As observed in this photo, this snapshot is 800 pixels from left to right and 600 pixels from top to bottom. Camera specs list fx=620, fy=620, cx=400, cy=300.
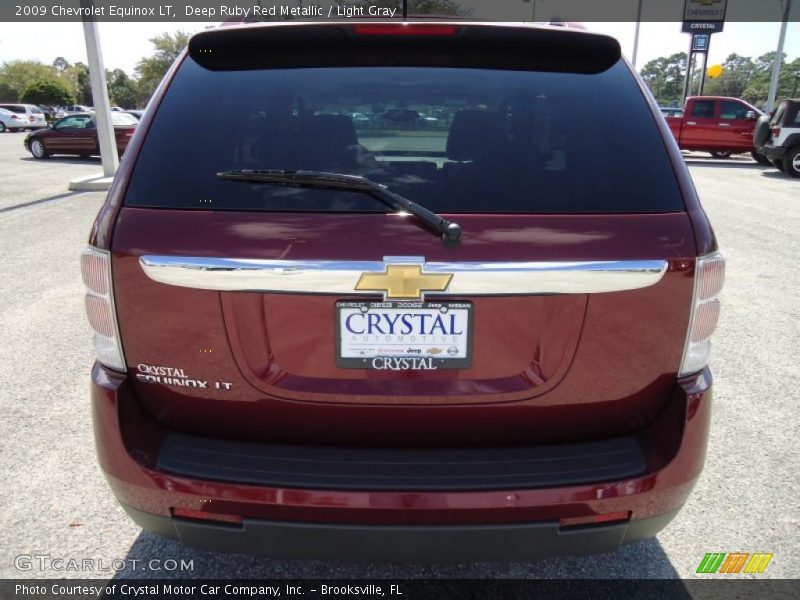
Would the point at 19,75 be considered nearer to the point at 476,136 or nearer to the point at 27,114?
the point at 27,114

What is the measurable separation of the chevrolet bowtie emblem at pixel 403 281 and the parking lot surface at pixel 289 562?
124 centimetres

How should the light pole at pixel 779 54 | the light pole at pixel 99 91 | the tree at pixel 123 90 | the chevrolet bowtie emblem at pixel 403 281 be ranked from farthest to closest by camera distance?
the tree at pixel 123 90 < the light pole at pixel 779 54 < the light pole at pixel 99 91 < the chevrolet bowtie emblem at pixel 403 281

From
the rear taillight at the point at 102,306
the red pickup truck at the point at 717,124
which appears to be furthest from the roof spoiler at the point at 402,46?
the red pickup truck at the point at 717,124

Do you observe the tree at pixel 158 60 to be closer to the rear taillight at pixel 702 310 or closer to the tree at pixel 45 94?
the tree at pixel 45 94

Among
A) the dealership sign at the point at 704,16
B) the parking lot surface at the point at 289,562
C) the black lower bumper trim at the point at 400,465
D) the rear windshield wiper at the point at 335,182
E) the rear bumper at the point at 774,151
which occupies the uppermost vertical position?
the dealership sign at the point at 704,16

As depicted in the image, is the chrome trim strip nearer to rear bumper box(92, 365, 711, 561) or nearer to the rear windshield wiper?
the rear windshield wiper

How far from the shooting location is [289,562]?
2.34 meters

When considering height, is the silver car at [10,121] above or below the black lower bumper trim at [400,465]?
below

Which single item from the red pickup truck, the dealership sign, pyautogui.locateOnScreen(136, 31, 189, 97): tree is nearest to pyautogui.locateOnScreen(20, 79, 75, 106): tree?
pyautogui.locateOnScreen(136, 31, 189, 97): tree

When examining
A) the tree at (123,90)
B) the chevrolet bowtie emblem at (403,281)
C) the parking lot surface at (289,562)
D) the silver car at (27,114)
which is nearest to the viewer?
the chevrolet bowtie emblem at (403,281)

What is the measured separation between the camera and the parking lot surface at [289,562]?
232 cm

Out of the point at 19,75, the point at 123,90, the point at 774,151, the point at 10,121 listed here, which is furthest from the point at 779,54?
the point at 19,75

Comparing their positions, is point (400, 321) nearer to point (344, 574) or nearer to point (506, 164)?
point (506, 164)

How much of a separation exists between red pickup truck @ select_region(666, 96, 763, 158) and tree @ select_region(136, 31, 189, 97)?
58.7 meters
